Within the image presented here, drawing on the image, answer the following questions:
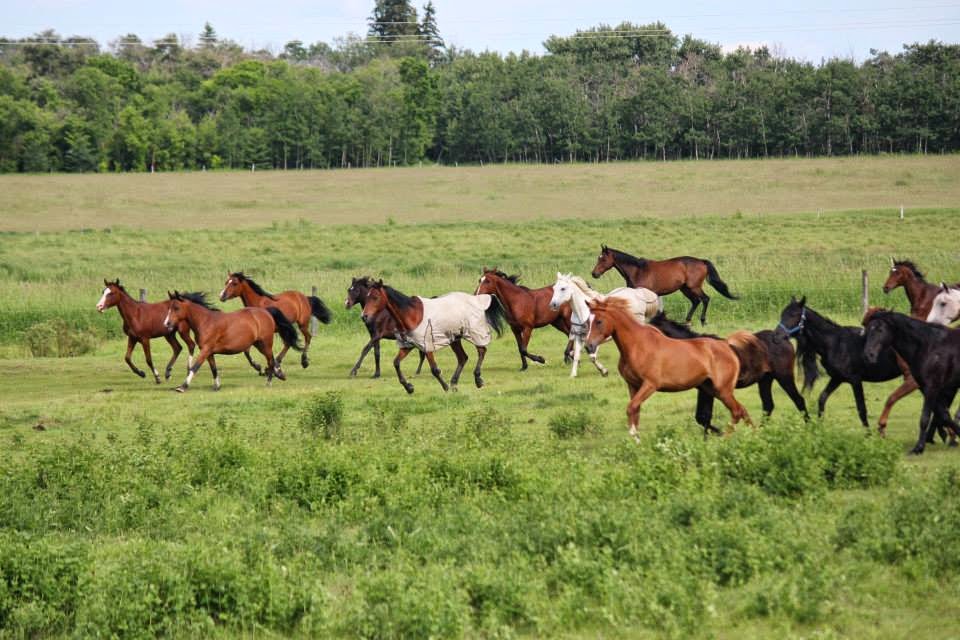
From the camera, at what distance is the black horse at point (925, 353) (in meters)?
11.1

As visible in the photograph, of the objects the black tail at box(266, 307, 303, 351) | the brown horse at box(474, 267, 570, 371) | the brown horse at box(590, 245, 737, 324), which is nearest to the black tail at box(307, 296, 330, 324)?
the black tail at box(266, 307, 303, 351)

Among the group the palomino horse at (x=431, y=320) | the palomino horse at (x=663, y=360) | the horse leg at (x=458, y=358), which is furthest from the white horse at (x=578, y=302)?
the palomino horse at (x=663, y=360)

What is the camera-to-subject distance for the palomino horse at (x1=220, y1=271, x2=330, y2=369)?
20703 mm

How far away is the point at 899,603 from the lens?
721 centimetres

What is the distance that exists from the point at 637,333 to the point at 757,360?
1418mm

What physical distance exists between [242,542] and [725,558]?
343cm

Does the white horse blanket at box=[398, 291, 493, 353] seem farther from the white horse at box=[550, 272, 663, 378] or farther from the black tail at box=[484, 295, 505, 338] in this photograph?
the white horse at box=[550, 272, 663, 378]

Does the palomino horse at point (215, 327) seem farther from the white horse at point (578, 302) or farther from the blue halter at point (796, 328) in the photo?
the blue halter at point (796, 328)

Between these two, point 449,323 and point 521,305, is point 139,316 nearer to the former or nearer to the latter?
point 449,323

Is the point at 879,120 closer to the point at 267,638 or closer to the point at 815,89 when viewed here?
the point at 815,89

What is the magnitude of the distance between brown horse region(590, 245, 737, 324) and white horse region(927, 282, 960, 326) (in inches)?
299

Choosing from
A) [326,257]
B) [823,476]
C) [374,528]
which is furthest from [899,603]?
[326,257]

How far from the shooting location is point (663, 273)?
75.4 feet

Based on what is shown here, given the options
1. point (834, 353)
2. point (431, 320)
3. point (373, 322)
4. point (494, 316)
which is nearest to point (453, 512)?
point (834, 353)
